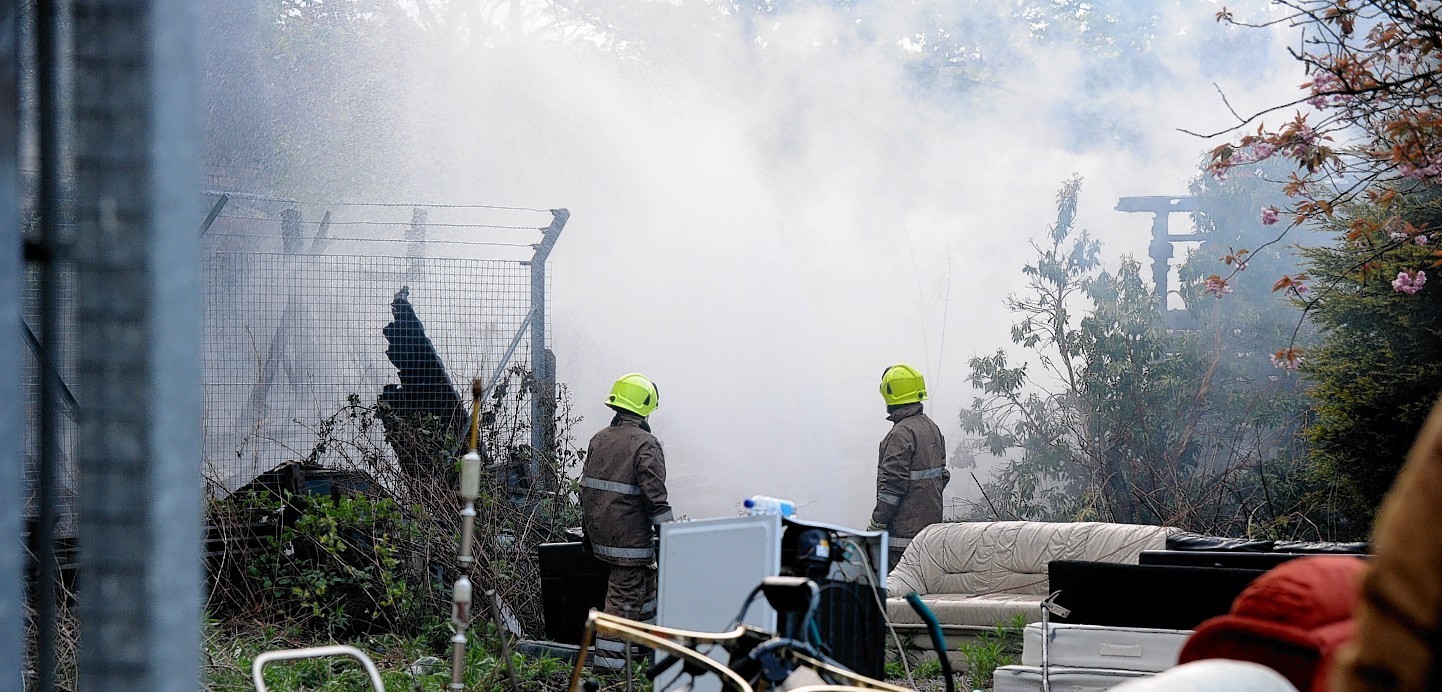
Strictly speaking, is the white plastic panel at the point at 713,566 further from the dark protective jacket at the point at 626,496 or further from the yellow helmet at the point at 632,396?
the yellow helmet at the point at 632,396

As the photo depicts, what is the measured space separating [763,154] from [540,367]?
565cm

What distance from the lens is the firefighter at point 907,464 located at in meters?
8.16

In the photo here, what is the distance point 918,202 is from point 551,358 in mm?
6000

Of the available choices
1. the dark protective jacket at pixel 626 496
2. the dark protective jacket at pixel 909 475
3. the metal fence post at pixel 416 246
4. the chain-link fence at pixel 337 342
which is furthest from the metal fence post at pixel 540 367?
the dark protective jacket at pixel 909 475

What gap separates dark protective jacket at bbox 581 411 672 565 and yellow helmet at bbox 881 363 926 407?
2029 millimetres

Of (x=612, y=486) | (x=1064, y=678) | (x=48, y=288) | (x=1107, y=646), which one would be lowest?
(x=1064, y=678)

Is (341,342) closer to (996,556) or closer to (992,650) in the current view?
(996,556)

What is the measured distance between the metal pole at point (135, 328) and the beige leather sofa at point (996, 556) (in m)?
6.81

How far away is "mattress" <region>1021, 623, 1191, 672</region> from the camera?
5.38 m

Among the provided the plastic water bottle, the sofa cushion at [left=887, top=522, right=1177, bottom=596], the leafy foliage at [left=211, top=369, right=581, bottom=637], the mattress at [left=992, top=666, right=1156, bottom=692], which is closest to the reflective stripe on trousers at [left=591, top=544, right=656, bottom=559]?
the leafy foliage at [left=211, top=369, right=581, bottom=637]

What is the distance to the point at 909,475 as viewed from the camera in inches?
325

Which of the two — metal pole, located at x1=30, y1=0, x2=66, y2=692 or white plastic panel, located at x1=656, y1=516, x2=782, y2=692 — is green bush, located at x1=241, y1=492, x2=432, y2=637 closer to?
white plastic panel, located at x1=656, y1=516, x2=782, y2=692

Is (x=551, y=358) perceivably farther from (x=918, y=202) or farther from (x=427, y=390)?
(x=918, y=202)

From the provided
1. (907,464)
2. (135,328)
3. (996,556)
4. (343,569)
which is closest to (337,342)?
→ (343,569)
